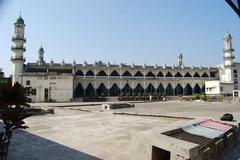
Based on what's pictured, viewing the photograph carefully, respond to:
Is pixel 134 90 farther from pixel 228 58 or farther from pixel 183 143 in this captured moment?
pixel 183 143

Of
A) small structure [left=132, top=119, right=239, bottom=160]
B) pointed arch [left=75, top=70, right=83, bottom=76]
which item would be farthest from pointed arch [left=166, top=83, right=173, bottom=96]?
small structure [left=132, top=119, right=239, bottom=160]

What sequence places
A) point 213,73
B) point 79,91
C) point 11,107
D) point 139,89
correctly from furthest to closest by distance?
point 213,73, point 139,89, point 79,91, point 11,107

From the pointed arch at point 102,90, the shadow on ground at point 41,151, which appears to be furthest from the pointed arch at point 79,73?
the shadow on ground at point 41,151

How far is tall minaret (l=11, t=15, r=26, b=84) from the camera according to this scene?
4609cm

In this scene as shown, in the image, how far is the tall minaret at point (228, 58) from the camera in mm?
59441

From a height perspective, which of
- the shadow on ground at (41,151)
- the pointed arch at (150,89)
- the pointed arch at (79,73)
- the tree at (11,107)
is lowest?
the shadow on ground at (41,151)

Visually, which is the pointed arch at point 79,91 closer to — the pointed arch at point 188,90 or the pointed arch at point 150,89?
the pointed arch at point 150,89

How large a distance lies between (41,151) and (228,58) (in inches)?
2497

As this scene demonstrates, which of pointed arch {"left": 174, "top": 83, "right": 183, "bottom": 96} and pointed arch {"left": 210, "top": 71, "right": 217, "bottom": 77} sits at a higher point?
pointed arch {"left": 210, "top": 71, "right": 217, "bottom": 77}

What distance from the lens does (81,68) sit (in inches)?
2144

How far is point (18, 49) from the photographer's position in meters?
46.6

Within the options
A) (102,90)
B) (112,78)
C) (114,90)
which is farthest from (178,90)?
(102,90)

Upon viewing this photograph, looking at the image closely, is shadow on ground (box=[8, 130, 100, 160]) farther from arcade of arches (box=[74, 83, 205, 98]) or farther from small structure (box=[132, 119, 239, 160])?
arcade of arches (box=[74, 83, 205, 98])

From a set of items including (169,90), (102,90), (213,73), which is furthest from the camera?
(213,73)
